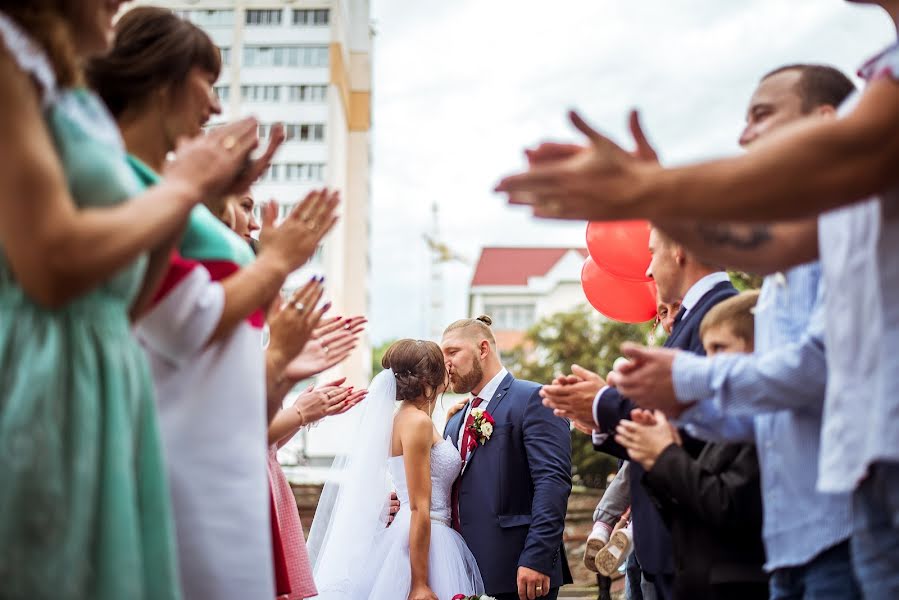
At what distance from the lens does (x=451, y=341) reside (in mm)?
5238

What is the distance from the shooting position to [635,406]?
2.84 m

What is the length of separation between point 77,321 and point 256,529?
0.64 meters

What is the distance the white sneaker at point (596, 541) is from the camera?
4715 millimetres

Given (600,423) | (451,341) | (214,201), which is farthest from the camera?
(451,341)

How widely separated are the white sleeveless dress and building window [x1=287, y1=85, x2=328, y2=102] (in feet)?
144

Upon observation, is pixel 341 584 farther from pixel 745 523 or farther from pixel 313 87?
pixel 313 87

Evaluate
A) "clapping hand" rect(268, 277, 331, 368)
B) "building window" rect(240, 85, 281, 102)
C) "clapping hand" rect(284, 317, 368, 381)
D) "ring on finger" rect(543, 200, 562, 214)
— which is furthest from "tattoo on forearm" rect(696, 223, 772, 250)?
"building window" rect(240, 85, 281, 102)

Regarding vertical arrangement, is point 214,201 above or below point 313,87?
below

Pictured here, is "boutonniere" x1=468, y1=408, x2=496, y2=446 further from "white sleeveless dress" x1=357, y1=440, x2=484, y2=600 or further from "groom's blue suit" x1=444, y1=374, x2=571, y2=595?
"white sleeveless dress" x1=357, y1=440, x2=484, y2=600

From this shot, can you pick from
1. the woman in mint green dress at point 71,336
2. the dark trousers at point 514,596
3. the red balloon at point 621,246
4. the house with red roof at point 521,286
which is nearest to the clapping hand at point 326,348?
the woman in mint green dress at point 71,336

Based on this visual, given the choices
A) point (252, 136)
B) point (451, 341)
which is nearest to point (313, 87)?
point (451, 341)

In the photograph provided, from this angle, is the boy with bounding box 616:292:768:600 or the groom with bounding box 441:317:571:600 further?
the groom with bounding box 441:317:571:600

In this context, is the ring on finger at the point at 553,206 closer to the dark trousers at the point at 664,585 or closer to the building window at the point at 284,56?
the dark trousers at the point at 664,585

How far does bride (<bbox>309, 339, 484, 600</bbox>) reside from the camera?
440cm
